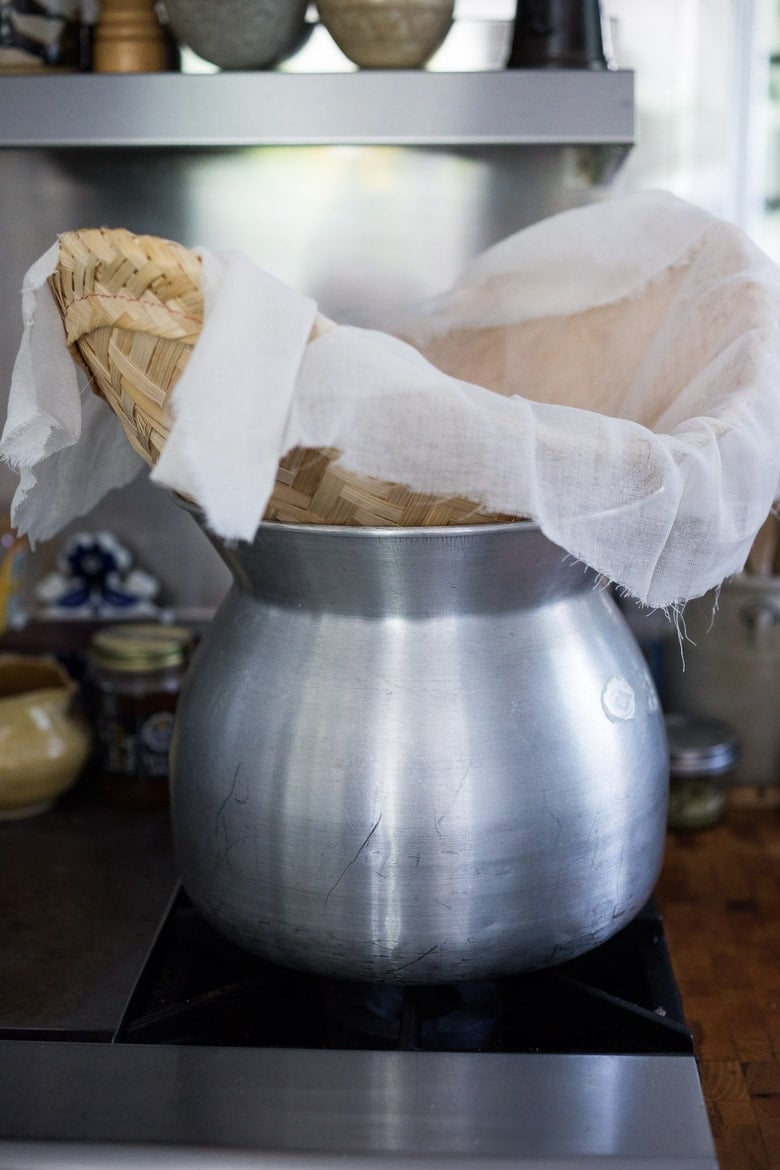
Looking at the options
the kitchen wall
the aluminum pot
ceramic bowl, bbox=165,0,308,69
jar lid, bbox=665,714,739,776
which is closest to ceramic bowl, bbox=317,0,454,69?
ceramic bowl, bbox=165,0,308,69

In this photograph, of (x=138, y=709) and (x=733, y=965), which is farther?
(x=138, y=709)

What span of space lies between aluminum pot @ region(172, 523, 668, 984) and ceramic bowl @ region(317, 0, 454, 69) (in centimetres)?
46

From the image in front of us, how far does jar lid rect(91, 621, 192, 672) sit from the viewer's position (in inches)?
36.3

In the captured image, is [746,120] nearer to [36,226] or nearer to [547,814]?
[36,226]

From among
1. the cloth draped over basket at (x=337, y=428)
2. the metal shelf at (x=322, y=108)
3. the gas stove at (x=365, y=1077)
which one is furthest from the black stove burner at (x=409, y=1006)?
the metal shelf at (x=322, y=108)

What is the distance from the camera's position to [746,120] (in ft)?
4.09

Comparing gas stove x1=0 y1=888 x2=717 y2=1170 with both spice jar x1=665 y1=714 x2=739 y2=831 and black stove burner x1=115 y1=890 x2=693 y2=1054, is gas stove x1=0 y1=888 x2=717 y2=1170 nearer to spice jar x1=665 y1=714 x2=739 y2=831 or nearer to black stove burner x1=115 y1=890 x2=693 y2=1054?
black stove burner x1=115 y1=890 x2=693 y2=1054

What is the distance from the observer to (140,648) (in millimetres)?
926

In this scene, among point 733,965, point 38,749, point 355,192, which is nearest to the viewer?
point 733,965

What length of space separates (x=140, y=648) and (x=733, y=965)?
1.65 ft

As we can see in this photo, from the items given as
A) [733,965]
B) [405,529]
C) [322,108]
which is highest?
[322,108]

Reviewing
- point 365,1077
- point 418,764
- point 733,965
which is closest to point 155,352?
point 418,764

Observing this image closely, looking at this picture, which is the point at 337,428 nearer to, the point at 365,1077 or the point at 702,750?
the point at 365,1077

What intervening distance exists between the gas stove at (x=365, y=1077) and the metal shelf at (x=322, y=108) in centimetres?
55
